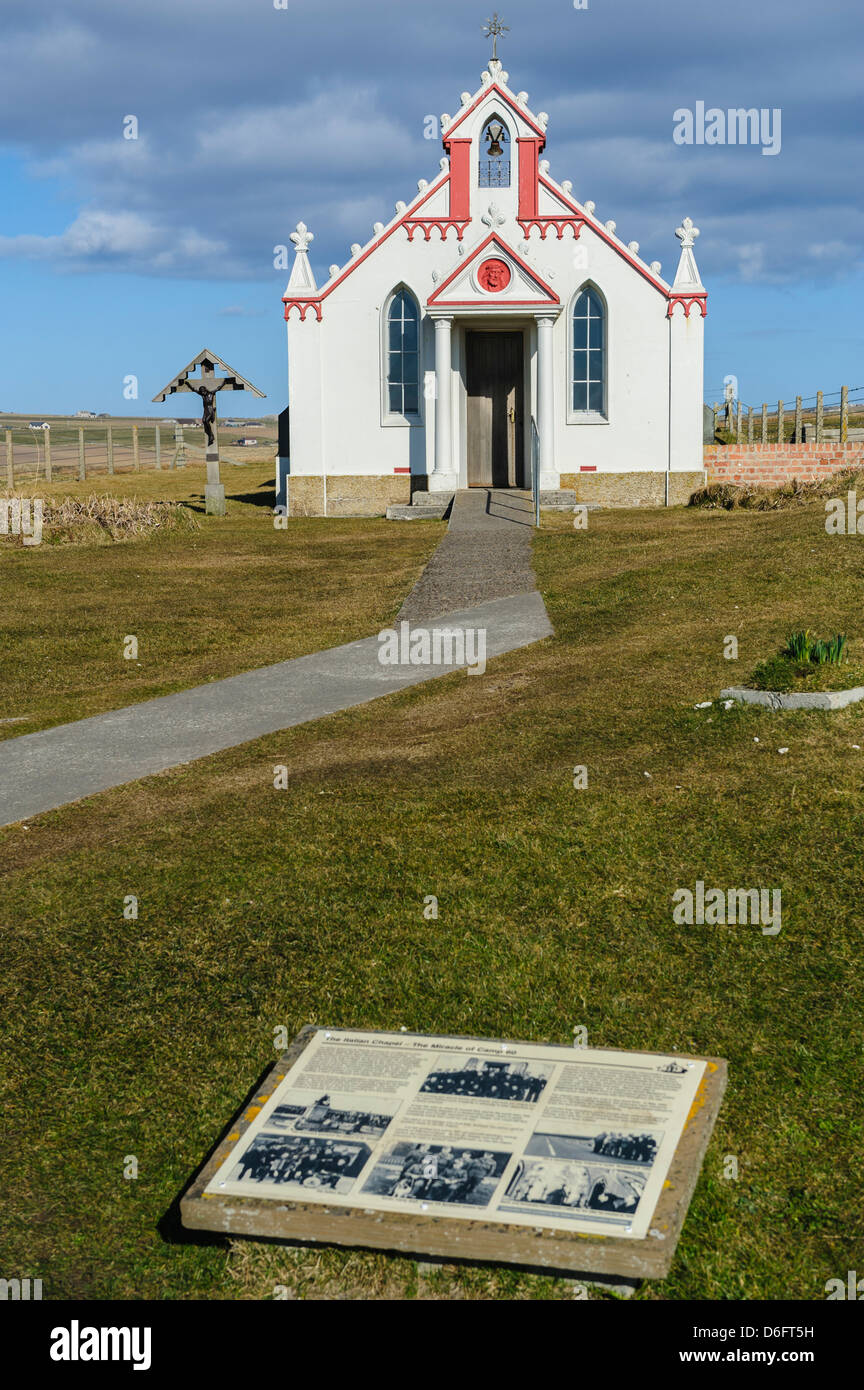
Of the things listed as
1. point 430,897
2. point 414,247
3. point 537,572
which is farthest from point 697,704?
point 414,247

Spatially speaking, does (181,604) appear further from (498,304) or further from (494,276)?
(494,276)

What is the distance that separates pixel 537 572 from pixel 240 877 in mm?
11307

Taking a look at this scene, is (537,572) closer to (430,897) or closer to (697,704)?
(697,704)

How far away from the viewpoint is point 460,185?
26562mm

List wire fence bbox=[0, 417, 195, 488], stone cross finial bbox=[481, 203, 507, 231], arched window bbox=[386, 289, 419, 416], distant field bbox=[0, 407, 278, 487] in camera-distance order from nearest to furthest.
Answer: stone cross finial bbox=[481, 203, 507, 231], arched window bbox=[386, 289, 419, 416], wire fence bbox=[0, 417, 195, 488], distant field bbox=[0, 407, 278, 487]

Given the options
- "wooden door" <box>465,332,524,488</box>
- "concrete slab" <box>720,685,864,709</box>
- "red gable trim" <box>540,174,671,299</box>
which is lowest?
"concrete slab" <box>720,685,864,709</box>

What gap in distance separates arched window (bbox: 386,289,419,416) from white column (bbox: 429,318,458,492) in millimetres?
976

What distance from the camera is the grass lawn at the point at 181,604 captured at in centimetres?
1308

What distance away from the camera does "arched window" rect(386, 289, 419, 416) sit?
88.9 feet

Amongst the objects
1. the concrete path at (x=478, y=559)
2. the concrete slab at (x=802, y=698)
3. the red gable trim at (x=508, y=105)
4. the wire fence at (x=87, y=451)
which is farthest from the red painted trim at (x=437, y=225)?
the concrete slab at (x=802, y=698)

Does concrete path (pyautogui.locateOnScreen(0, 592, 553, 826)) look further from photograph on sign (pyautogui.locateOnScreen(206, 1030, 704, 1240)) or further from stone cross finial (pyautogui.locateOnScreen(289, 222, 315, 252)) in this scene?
stone cross finial (pyautogui.locateOnScreen(289, 222, 315, 252))

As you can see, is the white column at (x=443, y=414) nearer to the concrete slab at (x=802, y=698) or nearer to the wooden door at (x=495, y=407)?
the wooden door at (x=495, y=407)

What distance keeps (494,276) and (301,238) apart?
4.14m

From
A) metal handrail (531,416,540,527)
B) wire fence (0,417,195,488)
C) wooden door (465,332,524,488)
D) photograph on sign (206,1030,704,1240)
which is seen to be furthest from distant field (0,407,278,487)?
photograph on sign (206,1030,704,1240)
